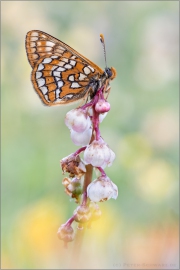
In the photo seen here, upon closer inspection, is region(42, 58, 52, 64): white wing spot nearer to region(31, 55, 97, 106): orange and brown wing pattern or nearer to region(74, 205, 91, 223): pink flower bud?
region(31, 55, 97, 106): orange and brown wing pattern

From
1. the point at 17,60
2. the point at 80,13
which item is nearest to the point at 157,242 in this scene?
the point at 17,60

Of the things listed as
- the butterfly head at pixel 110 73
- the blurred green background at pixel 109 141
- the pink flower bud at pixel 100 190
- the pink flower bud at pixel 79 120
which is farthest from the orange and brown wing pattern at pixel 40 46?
the blurred green background at pixel 109 141

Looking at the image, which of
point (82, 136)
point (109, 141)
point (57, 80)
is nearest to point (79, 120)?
point (82, 136)

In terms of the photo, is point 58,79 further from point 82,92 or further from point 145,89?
point 145,89

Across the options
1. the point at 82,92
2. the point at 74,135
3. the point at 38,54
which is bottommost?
the point at 74,135

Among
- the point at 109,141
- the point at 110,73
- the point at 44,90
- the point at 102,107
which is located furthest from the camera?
the point at 109,141

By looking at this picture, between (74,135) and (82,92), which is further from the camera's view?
(82,92)

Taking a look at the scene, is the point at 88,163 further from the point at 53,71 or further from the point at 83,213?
the point at 53,71
